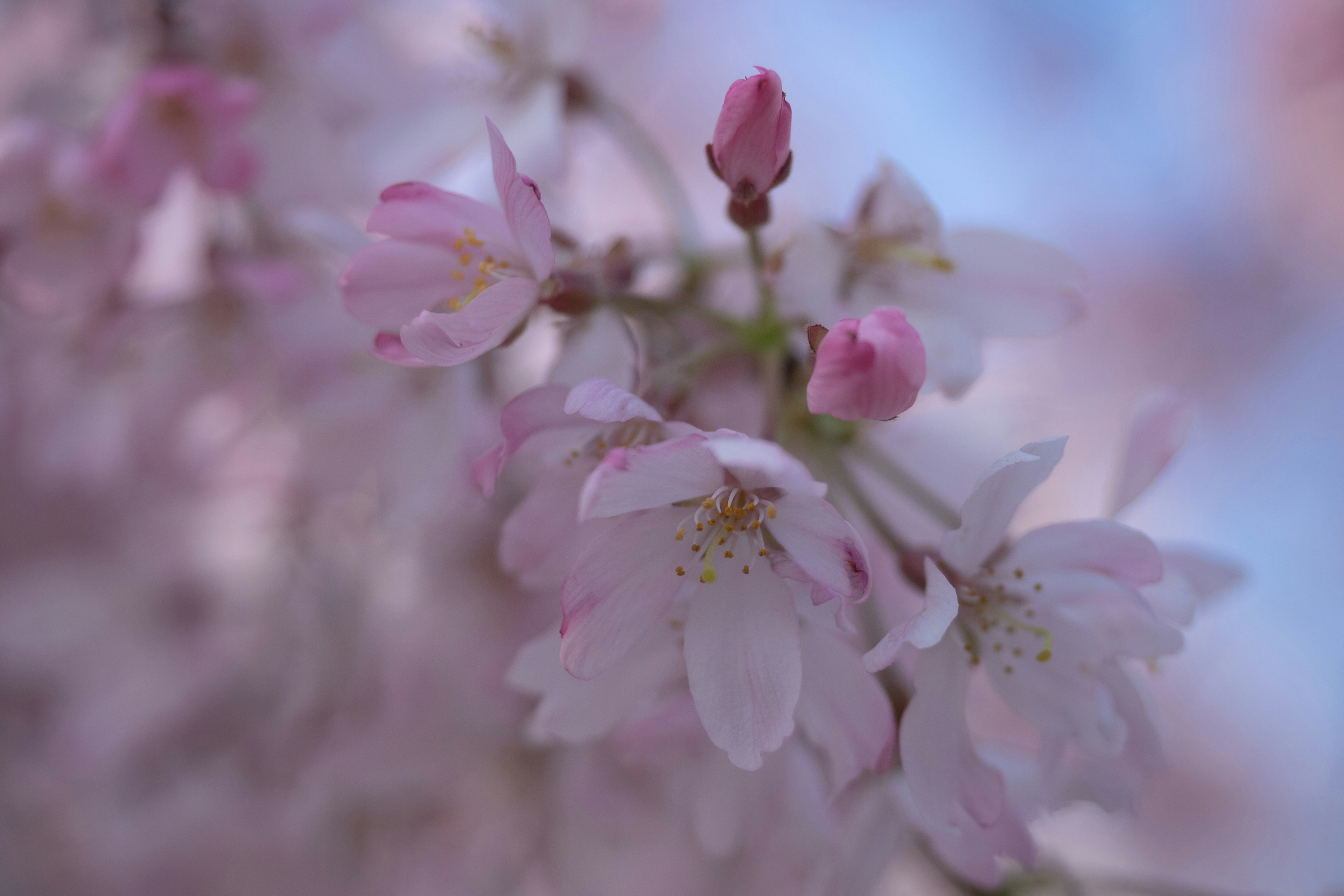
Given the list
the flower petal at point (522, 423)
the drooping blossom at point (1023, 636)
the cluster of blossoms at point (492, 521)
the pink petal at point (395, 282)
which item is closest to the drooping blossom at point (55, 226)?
the cluster of blossoms at point (492, 521)

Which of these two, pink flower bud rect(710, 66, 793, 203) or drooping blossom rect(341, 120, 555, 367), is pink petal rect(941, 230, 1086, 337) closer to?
pink flower bud rect(710, 66, 793, 203)

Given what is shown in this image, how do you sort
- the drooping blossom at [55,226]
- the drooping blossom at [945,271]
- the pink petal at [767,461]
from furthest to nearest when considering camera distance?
1. the drooping blossom at [55,226]
2. the drooping blossom at [945,271]
3. the pink petal at [767,461]

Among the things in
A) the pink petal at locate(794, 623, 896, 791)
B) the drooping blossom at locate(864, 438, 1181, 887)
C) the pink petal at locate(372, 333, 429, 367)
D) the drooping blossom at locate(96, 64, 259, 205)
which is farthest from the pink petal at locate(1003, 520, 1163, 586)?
the drooping blossom at locate(96, 64, 259, 205)

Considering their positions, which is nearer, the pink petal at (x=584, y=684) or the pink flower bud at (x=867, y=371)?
the pink flower bud at (x=867, y=371)

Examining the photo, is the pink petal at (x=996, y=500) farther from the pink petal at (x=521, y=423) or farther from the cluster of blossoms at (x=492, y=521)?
the pink petal at (x=521, y=423)

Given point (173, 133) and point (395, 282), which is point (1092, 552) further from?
point (173, 133)

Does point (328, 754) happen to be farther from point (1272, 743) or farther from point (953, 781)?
point (1272, 743)

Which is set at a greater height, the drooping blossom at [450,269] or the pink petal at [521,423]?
the drooping blossom at [450,269]
